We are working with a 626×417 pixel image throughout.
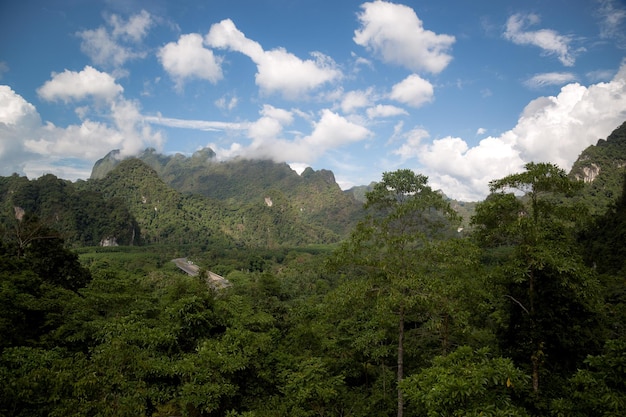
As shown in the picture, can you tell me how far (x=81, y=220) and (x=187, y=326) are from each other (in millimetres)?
90032

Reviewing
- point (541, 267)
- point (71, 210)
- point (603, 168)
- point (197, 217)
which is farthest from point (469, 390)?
point (197, 217)

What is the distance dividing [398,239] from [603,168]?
Result: 10394 cm

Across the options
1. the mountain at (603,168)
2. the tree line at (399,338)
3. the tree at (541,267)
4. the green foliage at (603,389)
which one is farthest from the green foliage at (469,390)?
the mountain at (603,168)

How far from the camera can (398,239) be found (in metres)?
9.34

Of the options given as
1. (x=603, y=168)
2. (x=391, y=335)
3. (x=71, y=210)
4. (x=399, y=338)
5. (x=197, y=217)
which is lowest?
(x=391, y=335)

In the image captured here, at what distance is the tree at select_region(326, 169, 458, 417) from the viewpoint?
377 inches

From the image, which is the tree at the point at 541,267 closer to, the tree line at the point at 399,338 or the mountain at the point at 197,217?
the tree line at the point at 399,338

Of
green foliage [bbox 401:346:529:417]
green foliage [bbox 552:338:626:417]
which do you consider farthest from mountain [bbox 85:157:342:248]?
green foliage [bbox 552:338:626:417]

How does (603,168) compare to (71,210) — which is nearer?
(603,168)

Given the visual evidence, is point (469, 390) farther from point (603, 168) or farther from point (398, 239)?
point (603, 168)

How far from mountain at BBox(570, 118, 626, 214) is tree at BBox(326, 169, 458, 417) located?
7829 centimetres

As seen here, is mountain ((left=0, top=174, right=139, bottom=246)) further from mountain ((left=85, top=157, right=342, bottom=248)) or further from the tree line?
the tree line

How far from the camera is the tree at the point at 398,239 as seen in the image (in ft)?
31.4

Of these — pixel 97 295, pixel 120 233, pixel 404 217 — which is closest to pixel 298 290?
pixel 97 295
